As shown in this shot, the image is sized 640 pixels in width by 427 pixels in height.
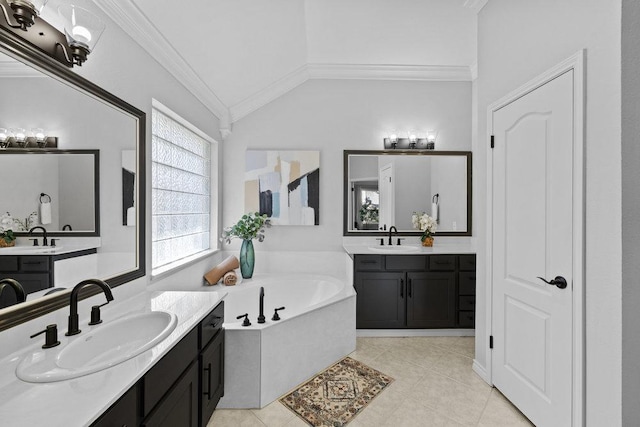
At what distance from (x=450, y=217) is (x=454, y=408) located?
221 cm

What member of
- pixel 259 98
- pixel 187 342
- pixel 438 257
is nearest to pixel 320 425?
pixel 187 342

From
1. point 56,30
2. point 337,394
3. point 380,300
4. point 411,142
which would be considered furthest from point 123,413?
point 411,142

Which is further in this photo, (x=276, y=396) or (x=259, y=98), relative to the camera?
(x=259, y=98)

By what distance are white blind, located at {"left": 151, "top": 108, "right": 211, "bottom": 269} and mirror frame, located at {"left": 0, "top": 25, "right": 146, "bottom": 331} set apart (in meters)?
0.36

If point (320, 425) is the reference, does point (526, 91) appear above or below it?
above

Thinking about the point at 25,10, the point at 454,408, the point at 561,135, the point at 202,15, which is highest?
the point at 202,15

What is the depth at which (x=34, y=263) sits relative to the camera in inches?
48.6

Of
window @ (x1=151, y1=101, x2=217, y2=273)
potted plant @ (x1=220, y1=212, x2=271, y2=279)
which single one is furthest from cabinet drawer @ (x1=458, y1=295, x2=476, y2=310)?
window @ (x1=151, y1=101, x2=217, y2=273)

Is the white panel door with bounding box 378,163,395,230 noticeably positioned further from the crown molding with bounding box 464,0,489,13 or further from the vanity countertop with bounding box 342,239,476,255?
the crown molding with bounding box 464,0,489,13

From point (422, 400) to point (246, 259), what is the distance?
2100 millimetres

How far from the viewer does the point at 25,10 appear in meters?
1.09

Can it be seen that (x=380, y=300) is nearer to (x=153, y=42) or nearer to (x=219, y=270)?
(x=219, y=270)

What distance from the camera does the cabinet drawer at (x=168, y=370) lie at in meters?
1.08

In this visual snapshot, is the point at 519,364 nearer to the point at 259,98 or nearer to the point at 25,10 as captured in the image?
the point at 25,10
